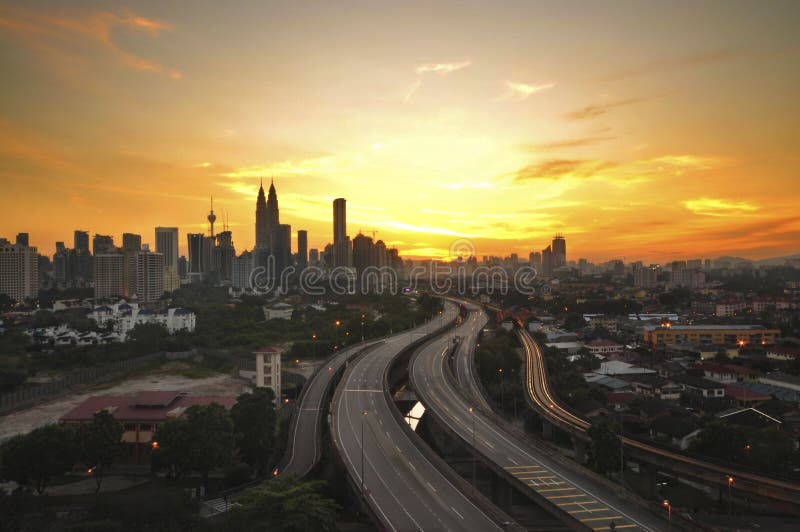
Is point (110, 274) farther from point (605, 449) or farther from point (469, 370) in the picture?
point (605, 449)

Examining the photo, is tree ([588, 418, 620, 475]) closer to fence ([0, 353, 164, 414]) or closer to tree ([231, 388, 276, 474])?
tree ([231, 388, 276, 474])

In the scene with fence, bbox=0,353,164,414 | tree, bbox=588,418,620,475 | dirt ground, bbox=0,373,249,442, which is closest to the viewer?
tree, bbox=588,418,620,475

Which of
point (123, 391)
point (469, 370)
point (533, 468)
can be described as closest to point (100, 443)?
point (533, 468)

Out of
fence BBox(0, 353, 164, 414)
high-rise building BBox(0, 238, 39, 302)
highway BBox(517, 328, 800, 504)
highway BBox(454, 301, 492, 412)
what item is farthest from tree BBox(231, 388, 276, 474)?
high-rise building BBox(0, 238, 39, 302)

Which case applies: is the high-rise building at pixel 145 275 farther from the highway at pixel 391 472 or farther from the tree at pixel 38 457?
the tree at pixel 38 457

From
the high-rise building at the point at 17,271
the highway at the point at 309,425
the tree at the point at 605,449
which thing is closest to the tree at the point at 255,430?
the highway at the point at 309,425

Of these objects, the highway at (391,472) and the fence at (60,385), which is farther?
the fence at (60,385)
